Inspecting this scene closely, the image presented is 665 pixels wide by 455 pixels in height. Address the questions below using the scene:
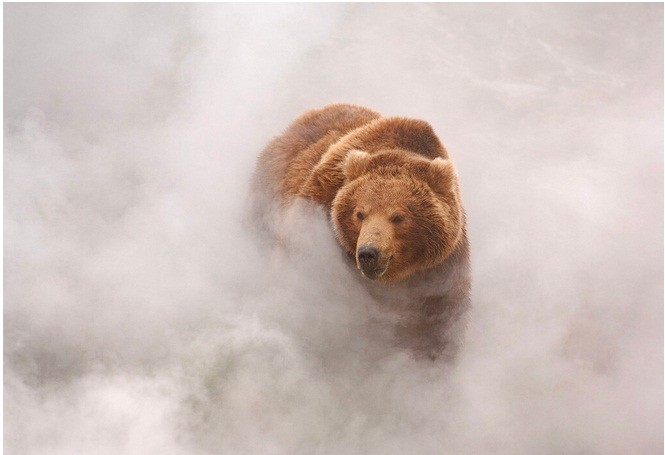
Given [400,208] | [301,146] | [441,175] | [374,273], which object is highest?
[301,146]

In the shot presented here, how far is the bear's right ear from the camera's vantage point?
3.65m

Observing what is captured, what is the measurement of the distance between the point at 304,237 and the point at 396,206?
25.9 inches

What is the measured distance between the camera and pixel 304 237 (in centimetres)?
392

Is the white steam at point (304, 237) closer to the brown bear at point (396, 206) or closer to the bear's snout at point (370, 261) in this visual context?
the brown bear at point (396, 206)

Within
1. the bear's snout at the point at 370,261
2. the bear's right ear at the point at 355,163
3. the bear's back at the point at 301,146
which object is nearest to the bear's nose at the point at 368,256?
the bear's snout at the point at 370,261

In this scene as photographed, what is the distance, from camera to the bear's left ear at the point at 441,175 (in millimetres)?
3590

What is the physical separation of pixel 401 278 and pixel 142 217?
2.16 m

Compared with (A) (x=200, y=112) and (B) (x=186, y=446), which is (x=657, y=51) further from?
(B) (x=186, y=446)

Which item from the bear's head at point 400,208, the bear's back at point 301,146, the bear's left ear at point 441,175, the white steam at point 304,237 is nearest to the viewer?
the bear's head at point 400,208

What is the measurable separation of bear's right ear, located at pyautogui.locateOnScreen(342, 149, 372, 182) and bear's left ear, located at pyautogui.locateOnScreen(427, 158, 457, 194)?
1.10 ft

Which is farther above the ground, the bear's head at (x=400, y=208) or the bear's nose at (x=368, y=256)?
the bear's head at (x=400, y=208)

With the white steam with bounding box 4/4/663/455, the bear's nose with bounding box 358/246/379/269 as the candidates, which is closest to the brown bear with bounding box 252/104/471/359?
the bear's nose with bounding box 358/246/379/269

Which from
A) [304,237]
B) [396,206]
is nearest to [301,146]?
[304,237]

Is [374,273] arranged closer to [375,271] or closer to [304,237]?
[375,271]
